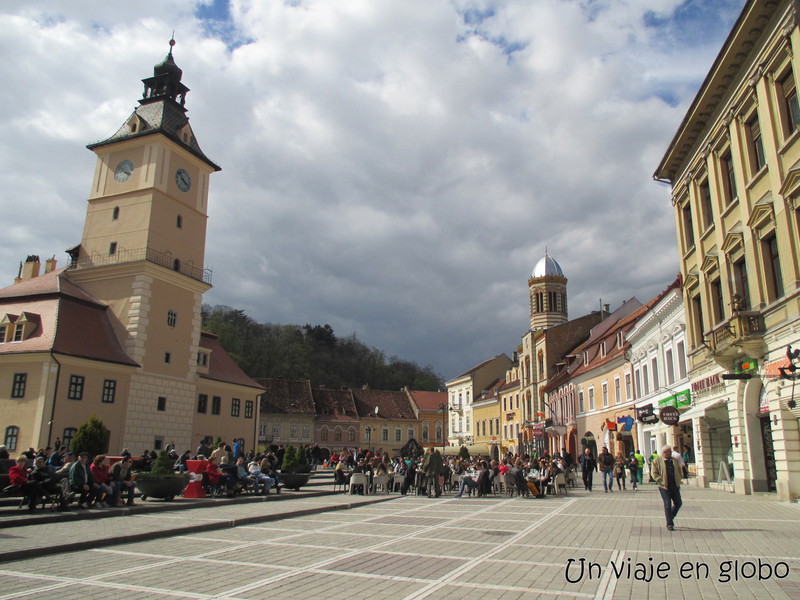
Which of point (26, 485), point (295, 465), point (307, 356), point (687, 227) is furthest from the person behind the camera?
point (307, 356)

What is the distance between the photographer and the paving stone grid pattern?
6582mm

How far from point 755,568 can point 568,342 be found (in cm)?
5029

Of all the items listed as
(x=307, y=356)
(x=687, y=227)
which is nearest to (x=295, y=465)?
(x=687, y=227)

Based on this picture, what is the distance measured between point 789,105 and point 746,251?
4427 mm

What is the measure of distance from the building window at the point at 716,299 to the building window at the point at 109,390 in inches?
1194

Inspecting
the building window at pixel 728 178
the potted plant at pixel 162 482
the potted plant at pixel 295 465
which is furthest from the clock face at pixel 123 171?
the building window at pixel 728 178

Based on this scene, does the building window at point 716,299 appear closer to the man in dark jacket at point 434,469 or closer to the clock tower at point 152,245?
the man in dark jacket at point 434,469

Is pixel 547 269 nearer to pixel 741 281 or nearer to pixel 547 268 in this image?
pixel 547 268

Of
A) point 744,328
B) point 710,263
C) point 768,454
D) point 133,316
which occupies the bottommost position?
point 768,454

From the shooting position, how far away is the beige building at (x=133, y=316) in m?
30.4

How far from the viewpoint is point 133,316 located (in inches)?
1401

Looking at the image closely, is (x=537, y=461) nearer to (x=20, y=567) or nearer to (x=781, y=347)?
(x=781, y=347)

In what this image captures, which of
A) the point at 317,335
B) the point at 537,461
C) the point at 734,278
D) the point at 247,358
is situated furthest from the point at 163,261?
the point at 317,335

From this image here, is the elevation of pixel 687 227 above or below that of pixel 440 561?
above
